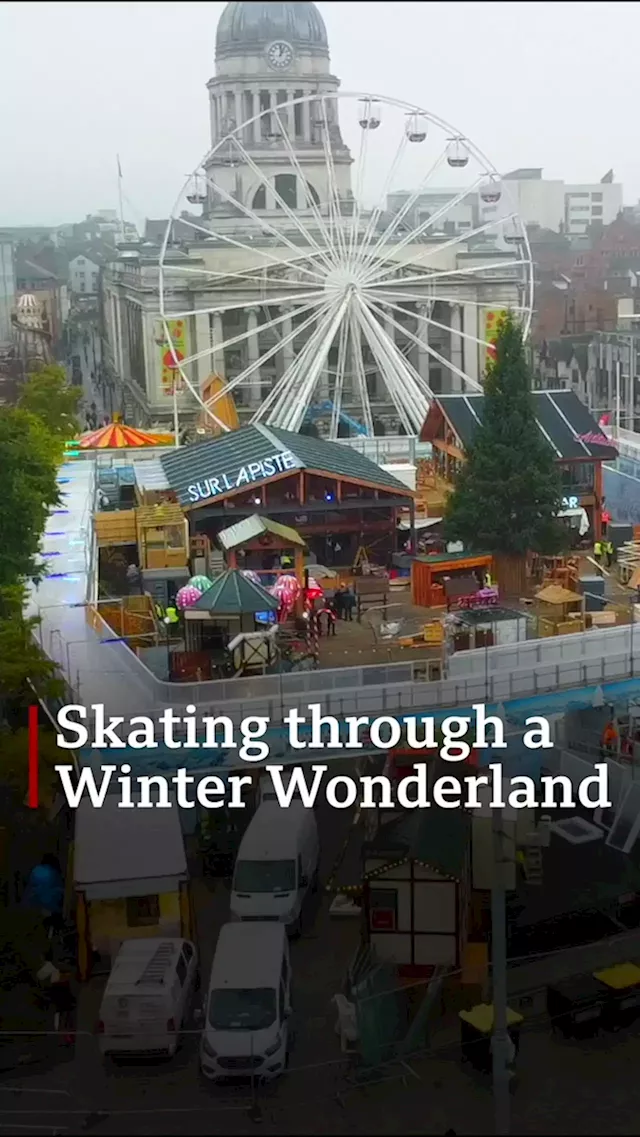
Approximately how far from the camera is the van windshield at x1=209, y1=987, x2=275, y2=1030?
11.2 meters

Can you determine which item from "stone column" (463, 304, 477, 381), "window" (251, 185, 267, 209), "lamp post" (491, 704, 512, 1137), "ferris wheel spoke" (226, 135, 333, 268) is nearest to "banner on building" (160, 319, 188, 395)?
"ferris wheel spoke" (226, 135, 333, 268)

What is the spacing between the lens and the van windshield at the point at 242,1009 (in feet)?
36.6

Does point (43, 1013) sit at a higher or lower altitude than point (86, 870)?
lower

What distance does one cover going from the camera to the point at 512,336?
79.3ft

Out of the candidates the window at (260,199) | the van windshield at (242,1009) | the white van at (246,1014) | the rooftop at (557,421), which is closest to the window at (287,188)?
the window at (260,199)

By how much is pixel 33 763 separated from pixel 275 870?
2.89m

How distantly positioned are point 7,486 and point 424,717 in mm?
6459

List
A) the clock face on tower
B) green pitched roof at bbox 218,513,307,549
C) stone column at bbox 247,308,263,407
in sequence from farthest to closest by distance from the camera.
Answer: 1. the clock face on tower
2. stone column at bbox 247,308,263,407
3. green pitched roof at bbox 218,513,307,549

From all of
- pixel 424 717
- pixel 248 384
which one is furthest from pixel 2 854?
pixel 248 384

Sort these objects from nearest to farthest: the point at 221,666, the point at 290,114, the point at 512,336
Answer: the point at 221,666 < the point at 512,336 < the point at 290,114

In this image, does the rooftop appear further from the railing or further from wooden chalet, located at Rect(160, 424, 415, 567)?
the railing

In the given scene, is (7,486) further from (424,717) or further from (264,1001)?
(264,1001)

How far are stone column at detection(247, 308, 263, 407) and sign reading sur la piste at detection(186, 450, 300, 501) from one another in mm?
29976

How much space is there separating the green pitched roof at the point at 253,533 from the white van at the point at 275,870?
Answer: 7315 mm
